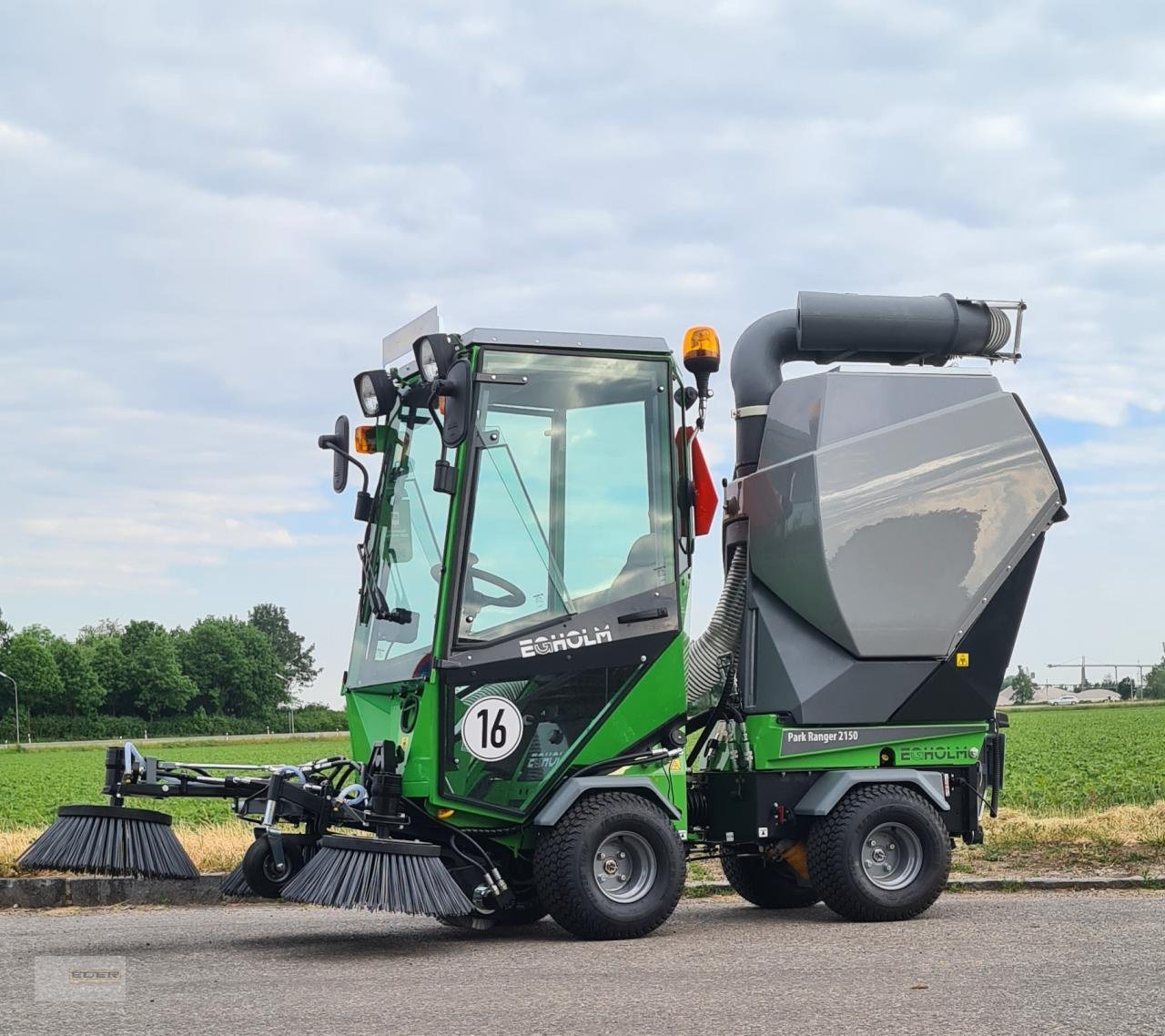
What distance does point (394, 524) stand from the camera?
7.99 metres

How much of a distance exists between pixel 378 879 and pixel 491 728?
1.03 metres

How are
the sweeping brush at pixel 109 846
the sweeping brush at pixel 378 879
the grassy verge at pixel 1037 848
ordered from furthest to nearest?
the grassy verge at pixel 1037 848, the sweeping brush at pixel 109 846, the sweeping brush at pixel 378 879

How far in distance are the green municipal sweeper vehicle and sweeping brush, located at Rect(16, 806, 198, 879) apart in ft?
0.05

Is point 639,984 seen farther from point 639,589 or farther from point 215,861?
point 215,861

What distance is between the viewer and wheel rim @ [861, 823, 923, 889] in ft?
26.3

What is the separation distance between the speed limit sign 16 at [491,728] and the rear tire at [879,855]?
6.37 feet

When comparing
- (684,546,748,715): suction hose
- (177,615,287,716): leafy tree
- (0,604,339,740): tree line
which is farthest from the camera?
(177,615,287,716): leafy tree

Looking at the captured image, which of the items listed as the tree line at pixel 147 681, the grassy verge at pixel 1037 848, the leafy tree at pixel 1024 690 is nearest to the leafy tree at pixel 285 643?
the tree line at pixel 147 681

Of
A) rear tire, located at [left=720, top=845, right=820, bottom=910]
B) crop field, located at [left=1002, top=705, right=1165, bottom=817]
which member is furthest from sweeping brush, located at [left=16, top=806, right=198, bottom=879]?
crop field, located at [left=1002, top=705, right=1165, bottom=817]

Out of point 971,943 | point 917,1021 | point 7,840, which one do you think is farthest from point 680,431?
point 7,840

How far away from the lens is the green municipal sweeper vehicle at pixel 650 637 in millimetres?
7168

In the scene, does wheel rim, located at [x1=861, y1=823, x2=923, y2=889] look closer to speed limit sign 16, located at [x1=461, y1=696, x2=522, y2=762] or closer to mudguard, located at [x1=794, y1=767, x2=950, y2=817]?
mudguard, located at [x1=794, y1=767, x2=950, y2=817]

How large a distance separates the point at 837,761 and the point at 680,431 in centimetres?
210

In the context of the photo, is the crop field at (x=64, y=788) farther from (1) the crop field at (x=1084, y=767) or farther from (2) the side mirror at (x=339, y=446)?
(1) the crop field at (x=1084, y=767)
